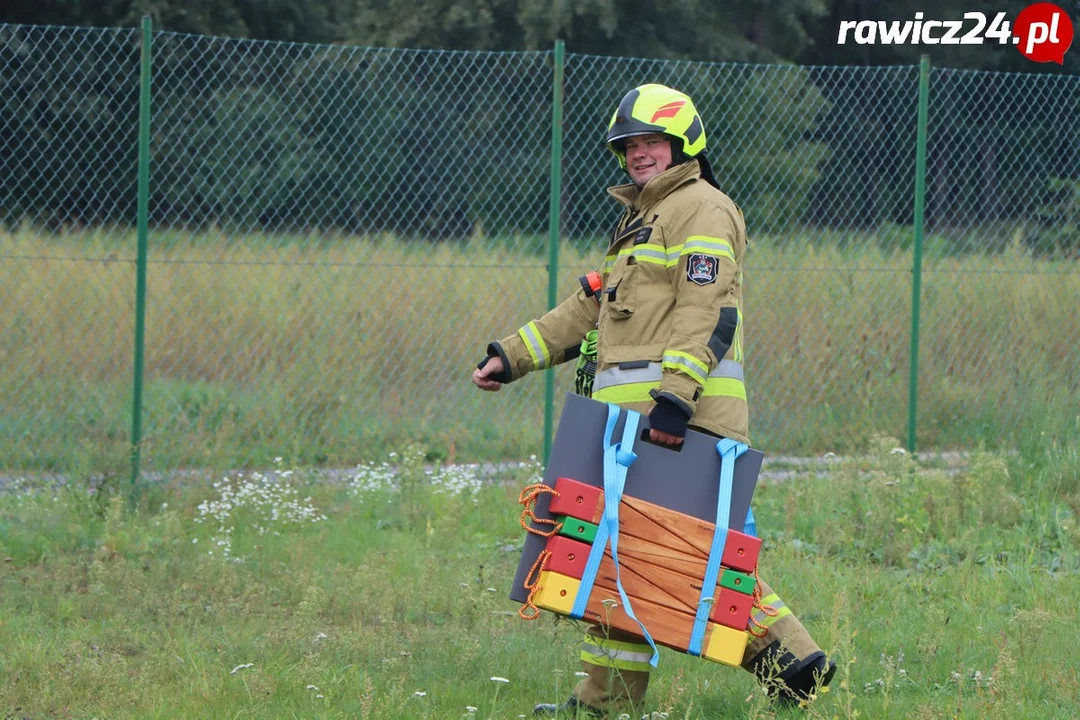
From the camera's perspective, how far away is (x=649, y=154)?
4176 mm

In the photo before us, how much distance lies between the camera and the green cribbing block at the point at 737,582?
389 cm

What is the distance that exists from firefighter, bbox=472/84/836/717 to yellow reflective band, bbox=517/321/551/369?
31 cm

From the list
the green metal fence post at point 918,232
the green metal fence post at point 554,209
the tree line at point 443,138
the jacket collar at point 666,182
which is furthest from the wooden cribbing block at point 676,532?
the green metal fence post at point 918,232

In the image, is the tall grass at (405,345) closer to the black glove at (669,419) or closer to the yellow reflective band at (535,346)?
the yellow reflective band at (535,346)

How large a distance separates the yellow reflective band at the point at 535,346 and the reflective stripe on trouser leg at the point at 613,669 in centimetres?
98

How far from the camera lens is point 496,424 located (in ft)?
26.5

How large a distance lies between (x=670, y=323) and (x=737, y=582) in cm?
83

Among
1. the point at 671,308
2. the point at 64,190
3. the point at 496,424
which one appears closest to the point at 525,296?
the point at 496,424

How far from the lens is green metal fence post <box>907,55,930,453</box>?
8.13 m

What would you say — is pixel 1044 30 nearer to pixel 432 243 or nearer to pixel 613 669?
pixel 432 243

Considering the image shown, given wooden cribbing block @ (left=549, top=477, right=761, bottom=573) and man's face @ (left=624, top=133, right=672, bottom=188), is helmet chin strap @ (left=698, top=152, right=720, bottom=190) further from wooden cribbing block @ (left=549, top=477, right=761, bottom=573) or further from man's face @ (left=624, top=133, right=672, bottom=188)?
wooden cribbing block @ (left=549, top=477, right=761, bottom=573)

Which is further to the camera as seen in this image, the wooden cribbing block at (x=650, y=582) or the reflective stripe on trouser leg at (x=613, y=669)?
the reflective stripe on trouser leg at (x=613, y=669)

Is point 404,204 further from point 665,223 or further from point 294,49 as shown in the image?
point 665,223

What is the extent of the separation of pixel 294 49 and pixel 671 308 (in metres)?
4.23
